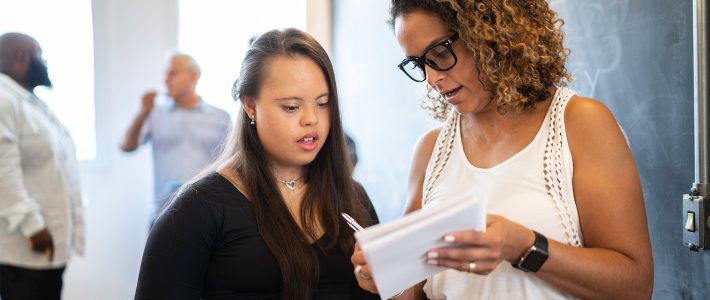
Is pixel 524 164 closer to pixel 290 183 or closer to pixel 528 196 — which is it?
Result: pixel 528 196

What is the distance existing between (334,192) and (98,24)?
3.36m

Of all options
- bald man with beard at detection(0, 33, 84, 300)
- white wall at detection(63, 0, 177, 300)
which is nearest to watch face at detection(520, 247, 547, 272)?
bald man with beard at detection(0, 33, 84, 300)

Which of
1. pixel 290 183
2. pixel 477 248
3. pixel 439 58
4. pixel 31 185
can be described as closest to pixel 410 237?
pixel 477 248

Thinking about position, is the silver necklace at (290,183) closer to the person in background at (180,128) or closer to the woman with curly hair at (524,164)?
the woman with curly hair at (524,164)

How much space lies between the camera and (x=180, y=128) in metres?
3.69

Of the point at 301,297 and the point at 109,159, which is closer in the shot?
the point at 301,297

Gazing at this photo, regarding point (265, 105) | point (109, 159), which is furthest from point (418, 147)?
point (109, 159)

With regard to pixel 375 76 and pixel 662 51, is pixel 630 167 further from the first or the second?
pixel 375 76

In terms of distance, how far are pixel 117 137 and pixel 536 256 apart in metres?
3.79

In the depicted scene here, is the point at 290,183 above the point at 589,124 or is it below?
below

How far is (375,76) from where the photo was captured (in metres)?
4.16

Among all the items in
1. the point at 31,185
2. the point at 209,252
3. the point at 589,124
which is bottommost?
the point at 31,185

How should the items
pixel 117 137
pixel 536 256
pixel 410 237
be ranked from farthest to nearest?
pixel 117 137
pixel 536 256
pixel 410 237

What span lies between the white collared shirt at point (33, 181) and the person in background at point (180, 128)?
793 millimetres
